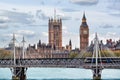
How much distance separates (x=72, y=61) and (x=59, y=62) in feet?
8.26

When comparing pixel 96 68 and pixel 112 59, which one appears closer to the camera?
pixel 96 68

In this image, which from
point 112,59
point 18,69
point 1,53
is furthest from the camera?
point 1,53

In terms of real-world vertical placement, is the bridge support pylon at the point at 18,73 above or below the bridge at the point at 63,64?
below

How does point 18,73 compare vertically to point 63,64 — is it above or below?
below

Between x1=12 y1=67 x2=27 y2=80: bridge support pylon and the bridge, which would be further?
x1=12 y1=67 x2=27 y2=80: bridge support pylon

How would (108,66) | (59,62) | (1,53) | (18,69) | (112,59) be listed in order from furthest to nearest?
(1,53), (112,59), (59,62), (18,69), (108,66)

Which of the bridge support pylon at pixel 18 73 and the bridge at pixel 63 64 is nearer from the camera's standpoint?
the bridge at pixel 63 64

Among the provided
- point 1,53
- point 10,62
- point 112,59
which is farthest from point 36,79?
point 1,53

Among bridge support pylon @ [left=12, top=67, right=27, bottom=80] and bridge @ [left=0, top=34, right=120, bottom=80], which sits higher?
bridge @ [left=0, top=34, right=120, bottom=80]

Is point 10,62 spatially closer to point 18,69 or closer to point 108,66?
point 18,69

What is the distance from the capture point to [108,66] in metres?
90.5

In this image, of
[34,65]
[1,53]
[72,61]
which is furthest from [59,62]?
[1,53]

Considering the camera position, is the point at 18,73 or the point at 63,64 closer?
the point at 18,73

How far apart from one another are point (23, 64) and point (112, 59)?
2282 cm
